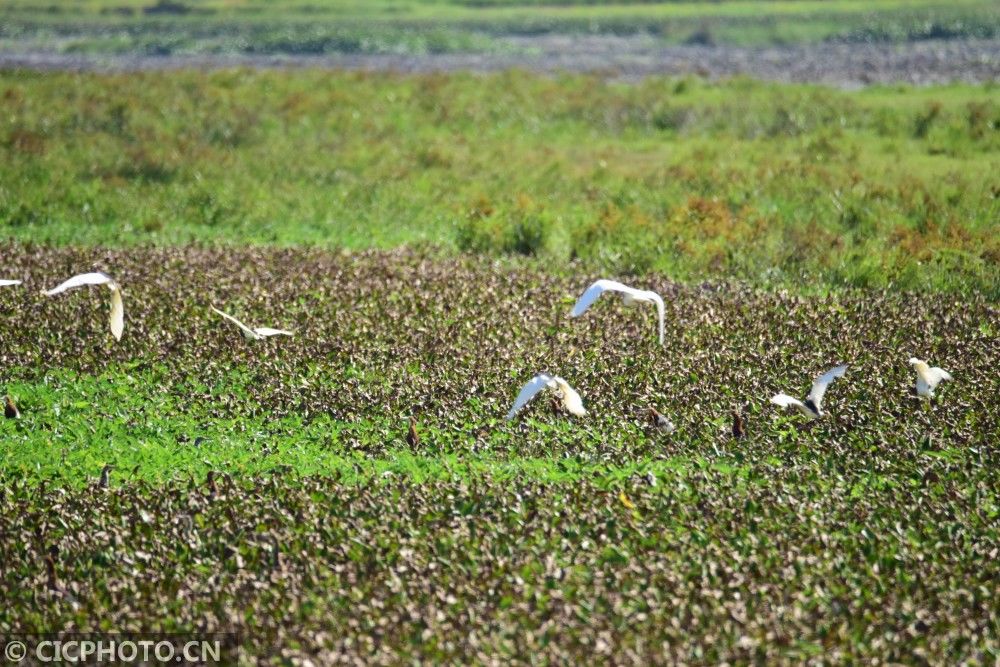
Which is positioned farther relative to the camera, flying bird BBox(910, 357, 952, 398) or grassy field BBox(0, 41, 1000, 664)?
flying bird BBox(910, 357, 952, 398)

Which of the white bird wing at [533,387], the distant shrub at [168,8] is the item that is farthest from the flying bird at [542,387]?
the distant shrub at [168,8]

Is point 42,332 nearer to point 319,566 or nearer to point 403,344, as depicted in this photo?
point 403,344

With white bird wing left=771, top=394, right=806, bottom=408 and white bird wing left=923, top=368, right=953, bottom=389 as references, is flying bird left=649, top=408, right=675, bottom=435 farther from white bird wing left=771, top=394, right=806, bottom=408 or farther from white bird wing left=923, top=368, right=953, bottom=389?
white bird wing left=923, top=368, right=953, bottom=389

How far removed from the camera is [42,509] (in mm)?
8203

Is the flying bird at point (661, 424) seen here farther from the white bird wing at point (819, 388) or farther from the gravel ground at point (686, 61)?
the gravel ground at point (686, 61)

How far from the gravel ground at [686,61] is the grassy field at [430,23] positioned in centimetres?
264

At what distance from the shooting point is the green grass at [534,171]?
51.7 ft

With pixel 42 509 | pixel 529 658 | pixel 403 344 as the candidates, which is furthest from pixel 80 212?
pixel 529 658

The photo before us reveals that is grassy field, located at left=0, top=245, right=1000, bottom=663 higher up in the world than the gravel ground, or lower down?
higher up

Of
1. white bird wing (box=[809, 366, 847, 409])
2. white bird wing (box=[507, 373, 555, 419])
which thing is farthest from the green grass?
white bird wing (box=[507, 373, 555, 419])

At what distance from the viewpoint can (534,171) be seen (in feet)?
70.3

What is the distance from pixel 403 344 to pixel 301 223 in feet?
22.9

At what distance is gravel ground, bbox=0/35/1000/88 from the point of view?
38.7 metres

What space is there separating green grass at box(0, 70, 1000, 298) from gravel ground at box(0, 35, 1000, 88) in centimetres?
773
